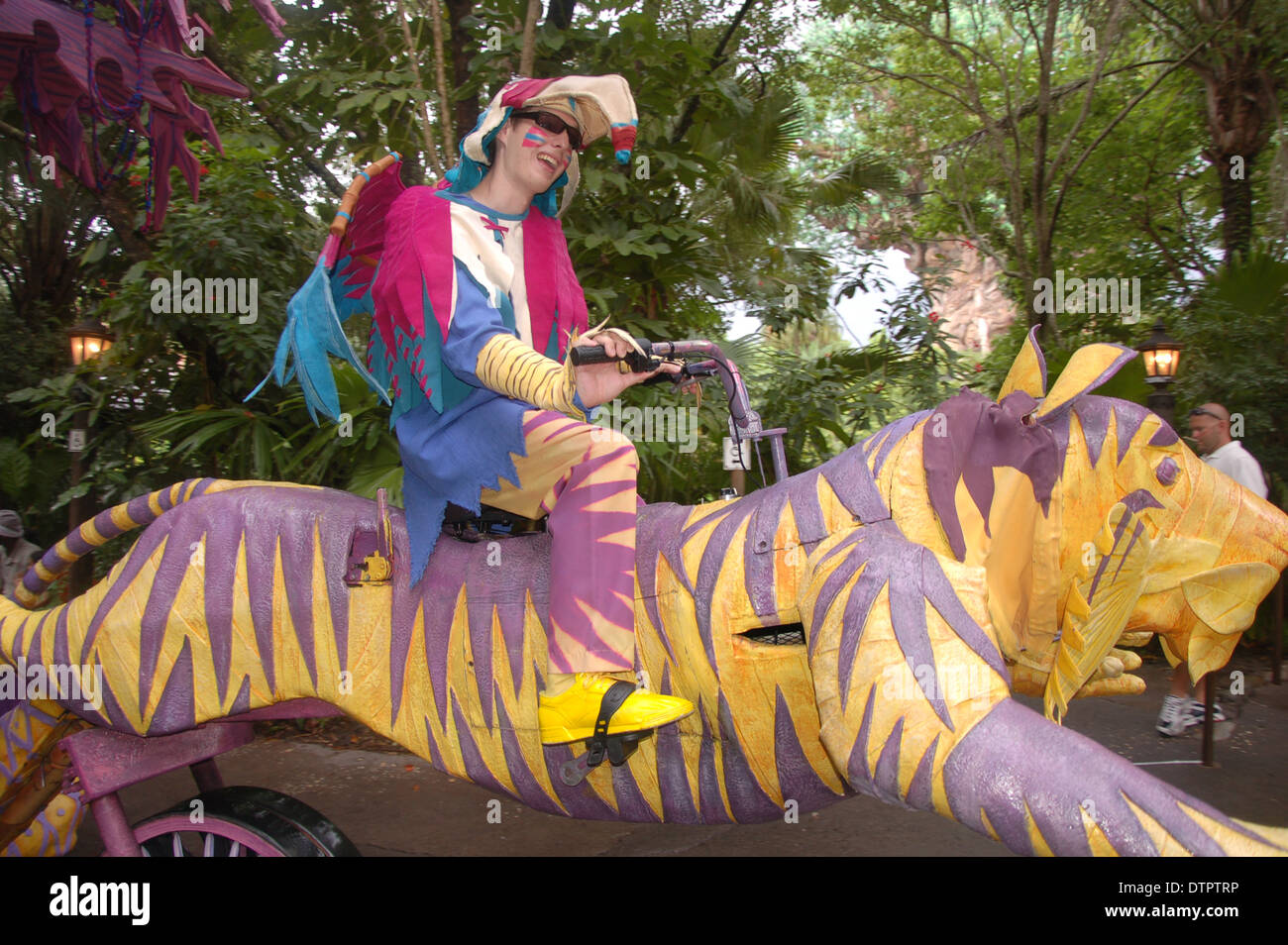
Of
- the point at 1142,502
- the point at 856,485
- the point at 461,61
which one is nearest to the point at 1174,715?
the point at 1142,502

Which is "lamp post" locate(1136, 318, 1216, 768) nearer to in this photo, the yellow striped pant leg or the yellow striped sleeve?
the yellow striped pant leg

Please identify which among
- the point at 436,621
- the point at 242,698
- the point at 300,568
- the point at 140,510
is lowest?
the point at 242,698

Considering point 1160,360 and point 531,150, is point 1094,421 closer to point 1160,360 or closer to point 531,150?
point 531,150

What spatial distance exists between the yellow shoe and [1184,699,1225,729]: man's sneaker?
3623 mm

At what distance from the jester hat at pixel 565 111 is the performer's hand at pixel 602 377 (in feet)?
1.80

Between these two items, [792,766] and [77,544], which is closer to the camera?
[792,766]

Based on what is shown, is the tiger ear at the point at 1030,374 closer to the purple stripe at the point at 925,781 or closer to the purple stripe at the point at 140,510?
the purple stripe at the point at 925,781

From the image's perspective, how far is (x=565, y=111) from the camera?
2035mm

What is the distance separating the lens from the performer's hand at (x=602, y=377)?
1600mm

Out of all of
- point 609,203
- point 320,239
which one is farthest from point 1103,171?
point 320,239

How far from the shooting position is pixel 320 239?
5.25 metres

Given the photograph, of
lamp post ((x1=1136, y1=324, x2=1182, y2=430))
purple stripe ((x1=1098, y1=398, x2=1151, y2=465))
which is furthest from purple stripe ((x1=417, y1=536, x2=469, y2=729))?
lamp post ((x1=1136, y1=324, x2=1182, y2=430))

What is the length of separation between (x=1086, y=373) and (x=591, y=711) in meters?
1.08
